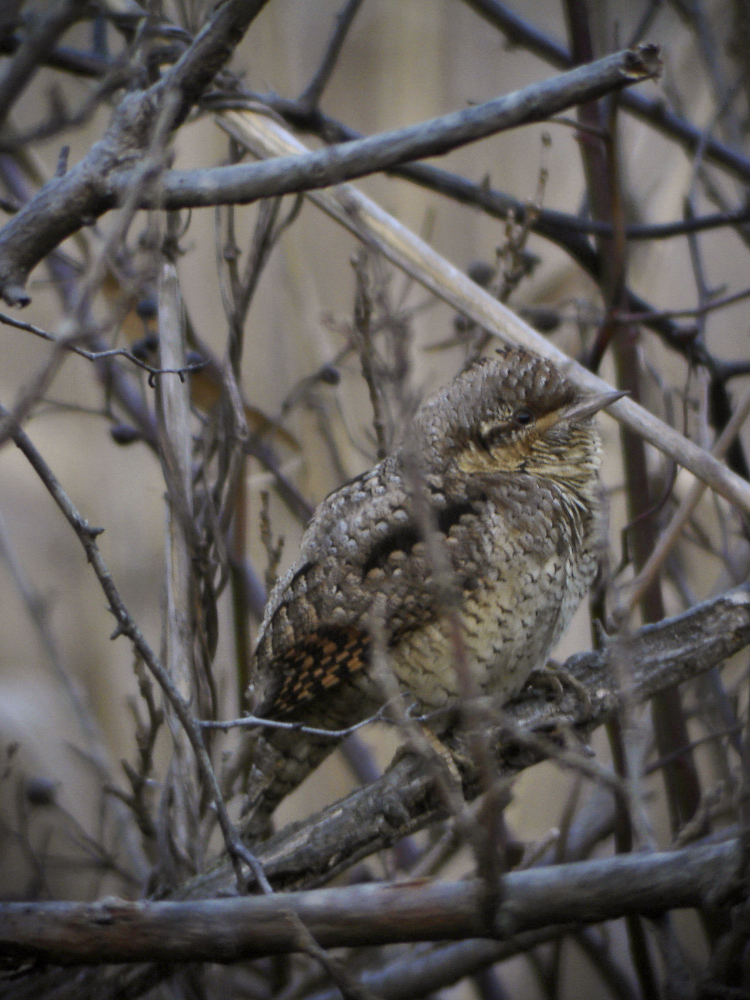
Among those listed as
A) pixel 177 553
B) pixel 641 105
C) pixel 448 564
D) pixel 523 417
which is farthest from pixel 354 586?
pixel 641 105

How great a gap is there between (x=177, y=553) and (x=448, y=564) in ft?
2.08

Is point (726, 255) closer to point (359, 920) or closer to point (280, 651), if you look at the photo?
point (280, 651)

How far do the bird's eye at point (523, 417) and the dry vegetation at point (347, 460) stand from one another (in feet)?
0.46

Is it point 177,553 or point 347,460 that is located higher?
point 347,460

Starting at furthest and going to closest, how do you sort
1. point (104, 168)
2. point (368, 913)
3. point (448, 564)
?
point (448, 564) → point (104, 168) → point (368, 913)

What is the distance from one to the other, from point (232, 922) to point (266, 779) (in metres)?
0.90

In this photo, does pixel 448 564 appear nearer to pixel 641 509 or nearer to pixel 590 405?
pixel 590 405

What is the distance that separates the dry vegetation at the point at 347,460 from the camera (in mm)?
1076

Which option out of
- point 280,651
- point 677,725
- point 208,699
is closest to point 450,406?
point 280,651

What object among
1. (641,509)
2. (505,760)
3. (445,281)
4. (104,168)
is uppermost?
(445,281)

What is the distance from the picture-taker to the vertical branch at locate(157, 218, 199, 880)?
175 cm

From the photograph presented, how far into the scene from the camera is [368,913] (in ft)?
3.35

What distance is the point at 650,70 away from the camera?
1151 mm

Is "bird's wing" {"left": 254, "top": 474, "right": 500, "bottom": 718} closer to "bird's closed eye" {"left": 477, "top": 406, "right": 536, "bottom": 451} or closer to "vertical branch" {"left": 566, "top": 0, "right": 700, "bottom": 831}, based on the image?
"bird's closed eye" {"left": 477, "top": 406, "right": 536, "bottom": 451}
